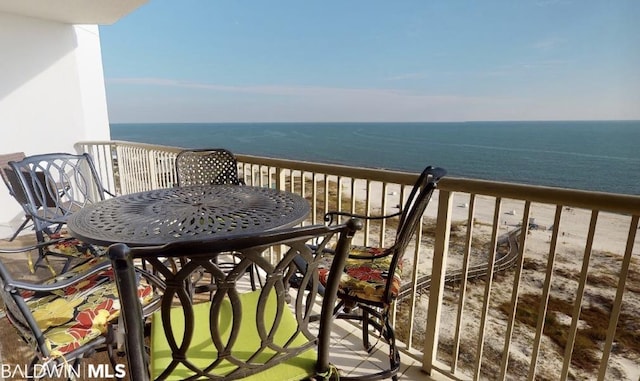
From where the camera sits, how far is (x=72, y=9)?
163 inches

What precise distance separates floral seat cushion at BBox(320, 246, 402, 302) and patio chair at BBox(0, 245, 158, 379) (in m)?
0.89

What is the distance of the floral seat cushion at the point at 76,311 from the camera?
1167mm

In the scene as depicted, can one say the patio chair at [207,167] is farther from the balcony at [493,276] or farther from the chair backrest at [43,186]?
the chair backrest at [43,186]

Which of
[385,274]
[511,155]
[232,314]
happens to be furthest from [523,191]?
[511,155]

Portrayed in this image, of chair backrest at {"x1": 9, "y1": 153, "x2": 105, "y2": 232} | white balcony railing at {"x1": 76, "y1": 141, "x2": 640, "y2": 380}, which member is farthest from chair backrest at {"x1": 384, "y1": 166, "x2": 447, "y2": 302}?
chair backrest at {"x1": 9, "y1": 153, "x2": 105, "y2": 232}

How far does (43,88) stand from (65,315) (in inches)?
191

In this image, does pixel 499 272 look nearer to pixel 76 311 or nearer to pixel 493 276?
pixel 493 276

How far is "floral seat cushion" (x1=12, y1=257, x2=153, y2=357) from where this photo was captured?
117 centimetres

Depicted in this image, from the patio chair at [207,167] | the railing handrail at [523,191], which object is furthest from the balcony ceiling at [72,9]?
the railing handrail at [523,191]

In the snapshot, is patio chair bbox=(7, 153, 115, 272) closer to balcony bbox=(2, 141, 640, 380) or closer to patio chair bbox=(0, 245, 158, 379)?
patio chair bbox=(0, 245, 158, 379)

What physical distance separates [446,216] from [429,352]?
2.56ft

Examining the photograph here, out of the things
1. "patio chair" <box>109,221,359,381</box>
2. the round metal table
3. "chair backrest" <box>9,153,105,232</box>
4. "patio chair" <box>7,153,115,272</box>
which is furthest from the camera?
"chair backrest" <box>9,153,105,232</box>

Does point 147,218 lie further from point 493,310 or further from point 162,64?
point 162,64

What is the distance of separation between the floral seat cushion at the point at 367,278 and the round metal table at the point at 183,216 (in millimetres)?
395
